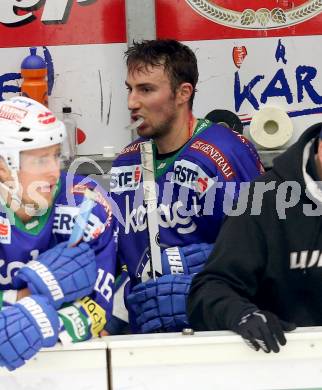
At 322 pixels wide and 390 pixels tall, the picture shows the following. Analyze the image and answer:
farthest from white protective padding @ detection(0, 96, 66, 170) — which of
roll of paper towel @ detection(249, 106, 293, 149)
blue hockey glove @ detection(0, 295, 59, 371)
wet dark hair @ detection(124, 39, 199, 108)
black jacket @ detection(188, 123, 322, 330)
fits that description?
roll of paper towel @ detection(249, 106, 293, 149)

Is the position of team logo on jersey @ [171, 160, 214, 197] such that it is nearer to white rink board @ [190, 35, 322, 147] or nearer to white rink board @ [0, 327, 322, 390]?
white rink board @ [0, 327, 322, 390]

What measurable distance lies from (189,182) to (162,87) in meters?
0.49

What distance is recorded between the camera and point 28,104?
3.38 m

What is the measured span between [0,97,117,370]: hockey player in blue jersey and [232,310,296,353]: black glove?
1.66 feet

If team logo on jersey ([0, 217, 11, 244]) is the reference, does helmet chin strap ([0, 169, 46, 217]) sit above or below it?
above

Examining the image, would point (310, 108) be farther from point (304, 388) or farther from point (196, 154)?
point (304, 388)

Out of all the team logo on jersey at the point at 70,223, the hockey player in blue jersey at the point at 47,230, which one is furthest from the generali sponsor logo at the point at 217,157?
the team logo on jersey at the point at 70,223

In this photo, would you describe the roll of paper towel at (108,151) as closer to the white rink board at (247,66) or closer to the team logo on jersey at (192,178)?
the white rink board at (247,66)

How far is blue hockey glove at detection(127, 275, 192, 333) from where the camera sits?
378 cm

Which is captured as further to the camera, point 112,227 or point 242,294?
point 112,227

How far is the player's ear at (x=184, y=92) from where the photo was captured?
4.34 meters

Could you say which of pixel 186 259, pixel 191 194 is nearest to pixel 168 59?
pixel 191 194

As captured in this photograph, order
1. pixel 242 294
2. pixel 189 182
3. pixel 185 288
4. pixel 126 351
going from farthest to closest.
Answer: pixel 189 182 < pixel 185 288 < pixel 242 294 < pixel 126 351

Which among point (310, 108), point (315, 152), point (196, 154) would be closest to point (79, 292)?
point (315, 152)
